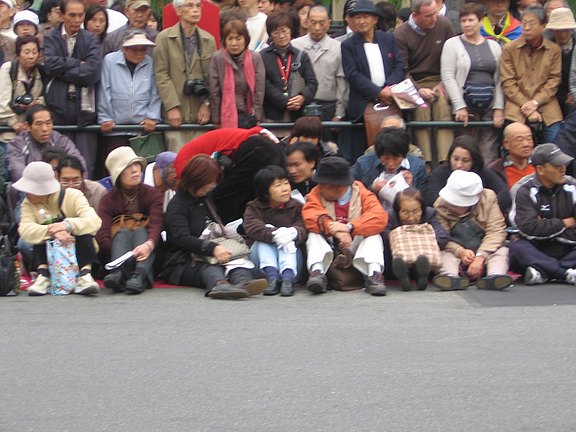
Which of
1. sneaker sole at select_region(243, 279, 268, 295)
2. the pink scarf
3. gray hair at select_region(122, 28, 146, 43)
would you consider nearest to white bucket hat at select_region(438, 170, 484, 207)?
sneaker sole at select_region(243, 279, 268, 295)

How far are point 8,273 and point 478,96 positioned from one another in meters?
4.86

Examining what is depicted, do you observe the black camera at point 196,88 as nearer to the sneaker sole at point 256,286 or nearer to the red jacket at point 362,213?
the red jacket at point 362,213

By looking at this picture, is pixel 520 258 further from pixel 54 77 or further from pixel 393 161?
pixel 54 77

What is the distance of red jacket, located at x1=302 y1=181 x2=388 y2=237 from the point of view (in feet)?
33.0

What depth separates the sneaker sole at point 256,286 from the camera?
31.7ft

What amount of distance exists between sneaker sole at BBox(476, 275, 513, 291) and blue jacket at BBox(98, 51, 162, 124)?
366 cm

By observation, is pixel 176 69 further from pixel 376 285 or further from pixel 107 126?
pixel 376 285

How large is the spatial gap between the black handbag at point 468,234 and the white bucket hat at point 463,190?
6.9 inches

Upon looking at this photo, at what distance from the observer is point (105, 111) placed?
11656mm

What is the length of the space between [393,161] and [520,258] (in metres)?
1.45

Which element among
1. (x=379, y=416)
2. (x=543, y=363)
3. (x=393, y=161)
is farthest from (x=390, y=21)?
(x=379, y=416)

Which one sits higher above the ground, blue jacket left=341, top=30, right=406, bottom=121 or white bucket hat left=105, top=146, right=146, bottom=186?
blue jacket left=341, top=30, right=406, bottom=121

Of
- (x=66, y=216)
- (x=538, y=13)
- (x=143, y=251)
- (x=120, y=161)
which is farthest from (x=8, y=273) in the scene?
(x=538, y=13)

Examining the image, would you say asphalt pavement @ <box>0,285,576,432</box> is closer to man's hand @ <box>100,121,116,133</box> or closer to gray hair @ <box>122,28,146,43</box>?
man's hand @ <box>100,121,116,133</box>
